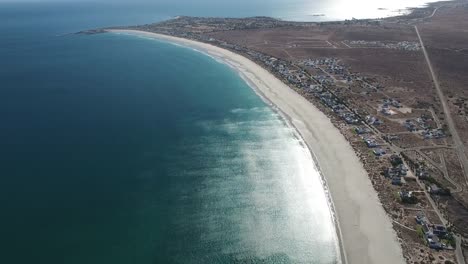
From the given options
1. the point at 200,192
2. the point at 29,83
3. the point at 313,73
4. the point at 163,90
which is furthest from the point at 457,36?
the point at 29,83

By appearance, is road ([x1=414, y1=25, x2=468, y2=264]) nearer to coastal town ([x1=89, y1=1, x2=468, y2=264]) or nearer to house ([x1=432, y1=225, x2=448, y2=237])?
coastal town ([x1=89, y1=1, x2=468, y2=264])

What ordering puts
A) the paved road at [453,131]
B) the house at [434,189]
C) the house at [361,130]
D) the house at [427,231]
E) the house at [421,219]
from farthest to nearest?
the house at [361,130] → the paved road at [453,131] → the house at [434,189] → the house at [421,219] → the house at [427,231]

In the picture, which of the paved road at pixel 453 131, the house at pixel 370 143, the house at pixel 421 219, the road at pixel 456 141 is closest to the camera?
the road at pixel 456 141

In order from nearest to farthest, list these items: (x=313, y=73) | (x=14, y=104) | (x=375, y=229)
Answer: (x=375, y=229) → (x=14, y=104) → (x=313, y=73)

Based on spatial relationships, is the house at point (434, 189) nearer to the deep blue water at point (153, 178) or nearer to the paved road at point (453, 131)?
the paved road at point (453, 131)

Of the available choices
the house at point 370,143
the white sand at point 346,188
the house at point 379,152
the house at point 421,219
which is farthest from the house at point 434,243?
the house at point 370,143

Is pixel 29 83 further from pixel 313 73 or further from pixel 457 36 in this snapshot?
pixel 457 36
